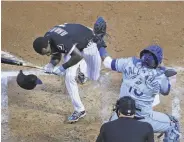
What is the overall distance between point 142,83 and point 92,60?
2155 mm

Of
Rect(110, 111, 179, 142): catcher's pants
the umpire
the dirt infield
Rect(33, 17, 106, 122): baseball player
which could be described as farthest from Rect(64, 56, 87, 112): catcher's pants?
the umpire

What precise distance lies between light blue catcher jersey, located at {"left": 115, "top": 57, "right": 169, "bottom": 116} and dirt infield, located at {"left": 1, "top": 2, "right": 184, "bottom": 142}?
58.6 inches

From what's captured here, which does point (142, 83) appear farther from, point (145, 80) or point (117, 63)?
point (117, 63)

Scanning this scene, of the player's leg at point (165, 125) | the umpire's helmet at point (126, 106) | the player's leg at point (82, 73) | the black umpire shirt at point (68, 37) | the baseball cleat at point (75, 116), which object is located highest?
the black umpire shirt at point (68, 37)

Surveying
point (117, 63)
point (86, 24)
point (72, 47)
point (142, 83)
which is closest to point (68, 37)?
point (72, 47)

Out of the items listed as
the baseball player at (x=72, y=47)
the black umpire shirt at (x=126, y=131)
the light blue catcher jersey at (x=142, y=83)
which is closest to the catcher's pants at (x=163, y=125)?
the light blue catcher jersey at (x=142, y=83)

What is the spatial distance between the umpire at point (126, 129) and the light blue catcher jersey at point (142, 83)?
2.06 ft

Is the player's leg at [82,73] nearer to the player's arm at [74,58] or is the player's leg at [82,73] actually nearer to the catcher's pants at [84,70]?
the catcher's pants at [84,70]

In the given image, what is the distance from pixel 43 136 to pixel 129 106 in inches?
92.4

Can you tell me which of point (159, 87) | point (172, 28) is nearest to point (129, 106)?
point (159, 87)

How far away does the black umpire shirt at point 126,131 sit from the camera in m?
6.24

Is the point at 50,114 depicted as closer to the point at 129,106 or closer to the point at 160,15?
the point at 129,106

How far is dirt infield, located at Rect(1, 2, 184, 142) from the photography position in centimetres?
866

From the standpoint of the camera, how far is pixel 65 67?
8.30 metres
